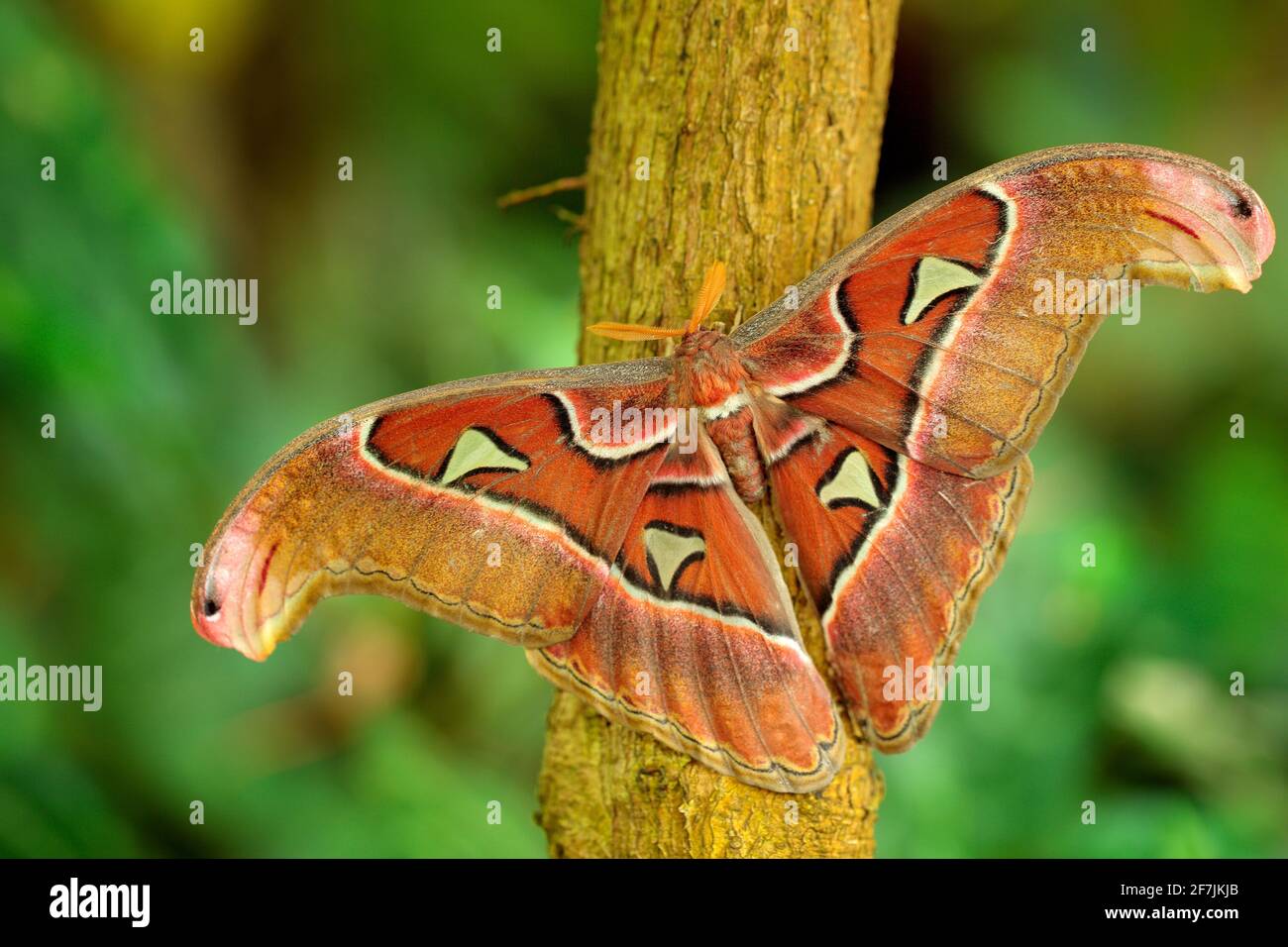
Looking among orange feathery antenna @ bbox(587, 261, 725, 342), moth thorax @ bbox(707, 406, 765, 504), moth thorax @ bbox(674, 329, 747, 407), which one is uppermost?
orange feathery antenna @ bbox(587, 261, 725, 342)

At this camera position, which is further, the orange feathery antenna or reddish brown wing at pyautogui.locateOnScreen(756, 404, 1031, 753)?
reddish brown wing at pyautogui.locateOnScreen(756, 404, 1031, 753)

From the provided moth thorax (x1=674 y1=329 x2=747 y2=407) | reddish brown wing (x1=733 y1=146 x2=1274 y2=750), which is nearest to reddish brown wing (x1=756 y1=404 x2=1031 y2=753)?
reddish brown wing (x1=733 y1=146 x2=1274 y2=750)

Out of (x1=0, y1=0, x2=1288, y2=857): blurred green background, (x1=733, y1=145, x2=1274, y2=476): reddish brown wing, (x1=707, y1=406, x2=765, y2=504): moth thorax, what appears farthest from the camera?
(x1=0, y1=0, x2=1288, y2=857): blurred green background

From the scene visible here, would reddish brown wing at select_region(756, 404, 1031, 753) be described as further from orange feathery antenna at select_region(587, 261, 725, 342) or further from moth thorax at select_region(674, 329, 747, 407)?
orange feathery antenna at select_region(587, 261, 725, 342)

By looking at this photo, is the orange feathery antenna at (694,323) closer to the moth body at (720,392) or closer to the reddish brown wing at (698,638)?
the moth body at (720,392)

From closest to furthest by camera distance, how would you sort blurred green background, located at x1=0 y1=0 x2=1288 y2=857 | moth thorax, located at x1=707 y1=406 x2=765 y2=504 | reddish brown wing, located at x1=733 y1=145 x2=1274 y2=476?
1. reddish brown wing, located at x1=733 y1=145 x2=1274 y2=476
2. moth thorax, located at x1=707 y1=406 x2=765 y2=504
3. blurred green background, located at x1=0 y1=0 x2=1288 y2=857

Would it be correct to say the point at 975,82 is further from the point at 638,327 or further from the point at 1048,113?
the point at 638,327
